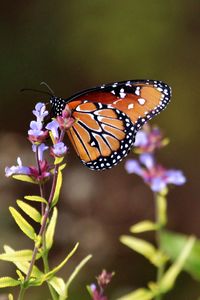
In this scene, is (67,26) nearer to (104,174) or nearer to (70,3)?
(70,3)

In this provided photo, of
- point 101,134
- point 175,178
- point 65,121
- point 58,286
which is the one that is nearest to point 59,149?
point 65,121

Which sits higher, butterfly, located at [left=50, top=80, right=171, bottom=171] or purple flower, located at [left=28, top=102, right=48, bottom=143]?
butterfly, located at [left=50, top=80, right=171, bottom=171]

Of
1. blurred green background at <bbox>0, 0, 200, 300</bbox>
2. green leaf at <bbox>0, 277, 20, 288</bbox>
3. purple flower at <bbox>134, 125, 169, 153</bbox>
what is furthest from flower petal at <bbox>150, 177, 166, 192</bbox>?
blurred green background at <bbox>0, 0, 200, 300</bbox>

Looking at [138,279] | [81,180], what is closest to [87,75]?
[81,180]

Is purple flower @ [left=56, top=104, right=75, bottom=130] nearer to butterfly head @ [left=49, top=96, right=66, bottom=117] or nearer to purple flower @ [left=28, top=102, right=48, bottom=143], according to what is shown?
purple flower @ [left=28, top=102, right=48, bottom=143]

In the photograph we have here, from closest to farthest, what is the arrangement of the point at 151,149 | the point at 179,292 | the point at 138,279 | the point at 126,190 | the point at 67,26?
the point at 151,149 → the point at 179,292 → the point at 138,279 → the point at 126,190 → the point at 67,26
